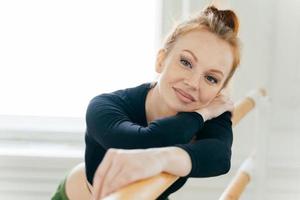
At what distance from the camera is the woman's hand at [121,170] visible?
0.53 metres

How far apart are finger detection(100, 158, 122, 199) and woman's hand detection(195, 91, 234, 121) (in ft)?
0.69

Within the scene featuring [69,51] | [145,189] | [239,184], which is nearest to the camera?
[145,189]

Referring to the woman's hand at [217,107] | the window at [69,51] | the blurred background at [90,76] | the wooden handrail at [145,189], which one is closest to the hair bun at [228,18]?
the woman's hand at [217,107]

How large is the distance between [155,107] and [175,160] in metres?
0.16

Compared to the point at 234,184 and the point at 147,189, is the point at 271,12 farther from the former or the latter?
the point at 147,189

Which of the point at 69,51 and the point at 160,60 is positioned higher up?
the point at 160,60

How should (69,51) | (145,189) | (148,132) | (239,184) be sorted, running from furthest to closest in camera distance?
1. (69,51)
2. (239,184)
3. (148,132)
4. (145,189)

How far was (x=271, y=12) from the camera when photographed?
1.19 metres

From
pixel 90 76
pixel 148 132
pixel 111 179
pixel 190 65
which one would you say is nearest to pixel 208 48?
pixel 190 65

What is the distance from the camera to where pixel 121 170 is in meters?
0.54

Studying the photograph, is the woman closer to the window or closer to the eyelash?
the eyelash

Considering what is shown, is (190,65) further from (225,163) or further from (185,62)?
(225,163)

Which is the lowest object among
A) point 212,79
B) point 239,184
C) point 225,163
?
point 239,184

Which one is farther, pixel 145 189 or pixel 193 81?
pixel 193 81
